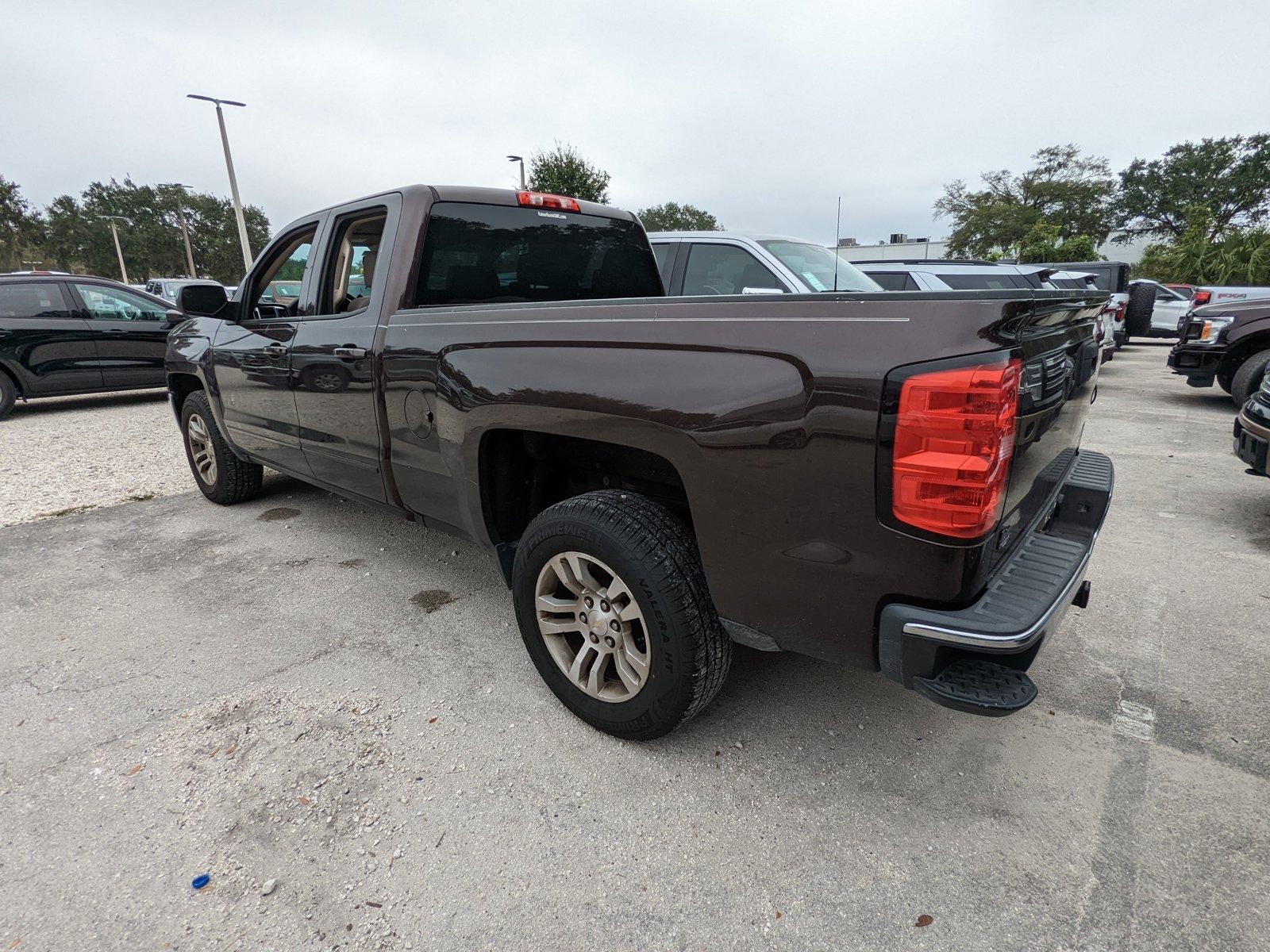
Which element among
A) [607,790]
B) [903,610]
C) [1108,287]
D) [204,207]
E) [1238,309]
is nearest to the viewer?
[903,610]

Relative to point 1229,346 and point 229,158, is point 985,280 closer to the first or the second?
point 1229,346

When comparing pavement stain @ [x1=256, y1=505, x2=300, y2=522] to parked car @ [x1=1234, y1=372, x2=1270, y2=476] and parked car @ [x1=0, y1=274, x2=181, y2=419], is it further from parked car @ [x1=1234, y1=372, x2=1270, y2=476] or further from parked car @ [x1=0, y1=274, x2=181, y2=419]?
parked car @ [x1=1234, y1=372, x2=1270, y2=476]

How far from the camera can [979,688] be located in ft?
5.10

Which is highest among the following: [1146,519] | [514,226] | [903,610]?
[514,226]

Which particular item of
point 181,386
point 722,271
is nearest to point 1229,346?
point 722,271

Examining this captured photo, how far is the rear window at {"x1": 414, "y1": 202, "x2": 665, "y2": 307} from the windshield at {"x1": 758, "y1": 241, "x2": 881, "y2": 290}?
8.19ft

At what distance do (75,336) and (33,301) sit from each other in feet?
1.87

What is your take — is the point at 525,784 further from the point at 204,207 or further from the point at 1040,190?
the point at 204,207

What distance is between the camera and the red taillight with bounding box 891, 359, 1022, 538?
1389mm

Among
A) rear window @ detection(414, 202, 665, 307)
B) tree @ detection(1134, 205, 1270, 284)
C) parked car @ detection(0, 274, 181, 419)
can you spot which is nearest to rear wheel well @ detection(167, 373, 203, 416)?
rear window @ detection(414, 202, 665, 307)

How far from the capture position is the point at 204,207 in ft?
183

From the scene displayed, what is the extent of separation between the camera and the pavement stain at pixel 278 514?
4539mm

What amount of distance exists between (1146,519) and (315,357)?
5021 mm

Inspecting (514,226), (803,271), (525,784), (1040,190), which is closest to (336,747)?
(525,784)
